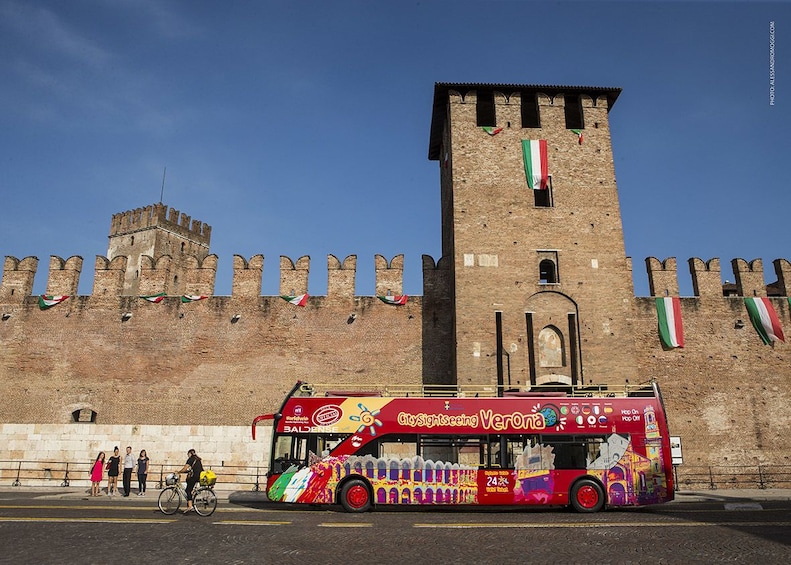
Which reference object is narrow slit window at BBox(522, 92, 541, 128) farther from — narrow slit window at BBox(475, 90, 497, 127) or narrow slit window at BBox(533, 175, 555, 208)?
narrow slit window at BBox(533, 175, 555, 208)

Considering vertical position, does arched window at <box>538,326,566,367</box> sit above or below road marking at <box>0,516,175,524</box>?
above

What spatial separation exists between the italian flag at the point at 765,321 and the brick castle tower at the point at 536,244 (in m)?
4.35

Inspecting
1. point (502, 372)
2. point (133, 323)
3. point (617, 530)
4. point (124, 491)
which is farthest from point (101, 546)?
point (133, 323)

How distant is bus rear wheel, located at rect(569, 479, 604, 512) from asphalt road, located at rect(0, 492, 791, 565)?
0.76ft

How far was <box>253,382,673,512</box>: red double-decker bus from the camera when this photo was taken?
11.4 m

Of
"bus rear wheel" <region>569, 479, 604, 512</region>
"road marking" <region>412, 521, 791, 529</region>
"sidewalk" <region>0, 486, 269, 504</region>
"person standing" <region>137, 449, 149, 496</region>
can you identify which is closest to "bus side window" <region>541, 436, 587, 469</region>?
"bus rear wheel" <region>569, 479, 604, 512</region>

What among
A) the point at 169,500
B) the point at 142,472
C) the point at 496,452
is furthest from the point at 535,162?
the point at 142,472

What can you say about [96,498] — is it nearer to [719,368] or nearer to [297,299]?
[297,299]

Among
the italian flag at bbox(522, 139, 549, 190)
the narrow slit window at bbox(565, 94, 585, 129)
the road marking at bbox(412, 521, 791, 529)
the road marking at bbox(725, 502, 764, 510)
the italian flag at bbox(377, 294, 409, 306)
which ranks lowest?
the road marking at bbox(725, 502, 764, 510)

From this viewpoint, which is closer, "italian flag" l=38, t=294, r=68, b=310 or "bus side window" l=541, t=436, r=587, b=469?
"bus side window" l=541, t=436, r=587, b=469

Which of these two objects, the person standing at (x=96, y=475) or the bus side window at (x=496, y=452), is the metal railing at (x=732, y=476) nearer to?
the bus side window at (x=496, y=452)

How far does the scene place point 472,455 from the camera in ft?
38.1

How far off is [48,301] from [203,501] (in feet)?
42.2

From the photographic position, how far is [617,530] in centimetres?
862
